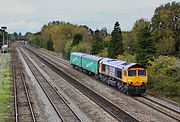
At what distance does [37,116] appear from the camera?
25.0 m

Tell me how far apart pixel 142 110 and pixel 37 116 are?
7768mm

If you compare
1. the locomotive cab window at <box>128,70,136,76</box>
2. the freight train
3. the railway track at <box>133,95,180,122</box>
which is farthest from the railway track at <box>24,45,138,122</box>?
the locomotive cab window at <box>128,70,136,76</box>

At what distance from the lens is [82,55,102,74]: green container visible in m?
47.0

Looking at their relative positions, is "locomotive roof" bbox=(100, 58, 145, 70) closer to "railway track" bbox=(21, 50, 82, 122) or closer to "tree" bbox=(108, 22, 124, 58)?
"railway track" bbox=(21, 50, 82, 122)

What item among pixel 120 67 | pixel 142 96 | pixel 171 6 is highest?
pixel 171 6

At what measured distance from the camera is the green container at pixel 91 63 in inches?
1852

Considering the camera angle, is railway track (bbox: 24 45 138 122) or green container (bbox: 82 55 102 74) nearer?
railway track (bbox: 24 45 138 122)

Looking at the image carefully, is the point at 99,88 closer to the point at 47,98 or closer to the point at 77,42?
the point at 47,98

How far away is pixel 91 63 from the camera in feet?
163

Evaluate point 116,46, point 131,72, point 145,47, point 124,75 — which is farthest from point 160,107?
point 116,46

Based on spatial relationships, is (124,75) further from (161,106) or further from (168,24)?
(168,24)

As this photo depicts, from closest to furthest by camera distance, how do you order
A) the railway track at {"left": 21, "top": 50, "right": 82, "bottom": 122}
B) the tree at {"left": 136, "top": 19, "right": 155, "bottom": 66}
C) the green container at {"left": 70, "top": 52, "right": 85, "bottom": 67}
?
the railway track at {"left": 21, "top": 50, "right": 82, "bottom": 122}
the tree at {"left": 136, "top": 19, "right": 155, "bottom": 66}
the green container at {"left": 70, "top": 52, "right": 85, "bottom": 67}

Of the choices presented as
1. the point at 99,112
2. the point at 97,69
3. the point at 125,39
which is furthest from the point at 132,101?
A: the point at 125,39

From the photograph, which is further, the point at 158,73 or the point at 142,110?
the point at 158,73
